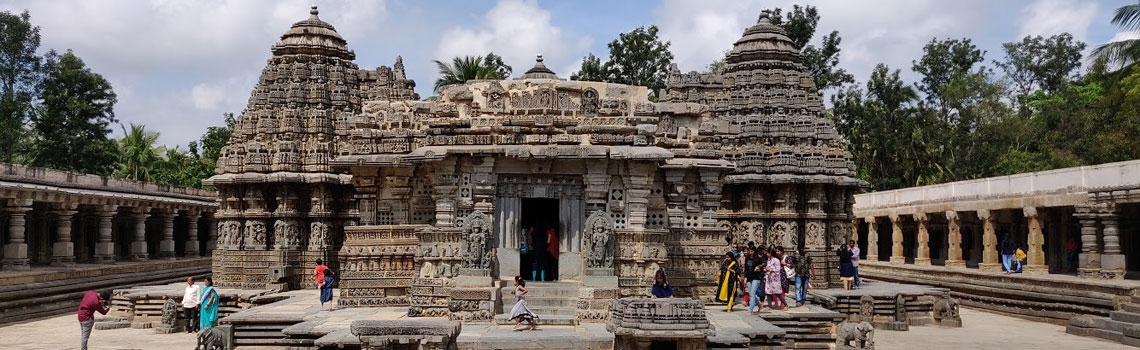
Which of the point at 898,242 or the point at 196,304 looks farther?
the point at 898,242

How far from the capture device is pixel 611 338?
1364 cm

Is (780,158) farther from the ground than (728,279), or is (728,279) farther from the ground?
(780,158)

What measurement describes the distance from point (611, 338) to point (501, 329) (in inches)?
71.8

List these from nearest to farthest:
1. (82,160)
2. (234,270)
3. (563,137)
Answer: (563,137) < (234,270) < (82,160)

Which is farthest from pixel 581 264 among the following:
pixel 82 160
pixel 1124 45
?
pixel 82 160

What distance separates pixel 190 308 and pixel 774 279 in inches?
444

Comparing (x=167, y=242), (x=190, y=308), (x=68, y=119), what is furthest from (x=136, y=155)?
(x=190, y=308)

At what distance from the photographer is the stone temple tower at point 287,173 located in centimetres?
2491

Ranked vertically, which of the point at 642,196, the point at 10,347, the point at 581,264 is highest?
the point at 642,196

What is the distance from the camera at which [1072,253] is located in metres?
28.4

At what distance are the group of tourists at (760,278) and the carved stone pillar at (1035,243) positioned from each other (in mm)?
10803

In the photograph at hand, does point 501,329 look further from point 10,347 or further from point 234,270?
point 234,270

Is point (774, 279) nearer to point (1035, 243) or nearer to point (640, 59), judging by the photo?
point (1035, 243)

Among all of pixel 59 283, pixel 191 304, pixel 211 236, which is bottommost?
pixel 191 304
